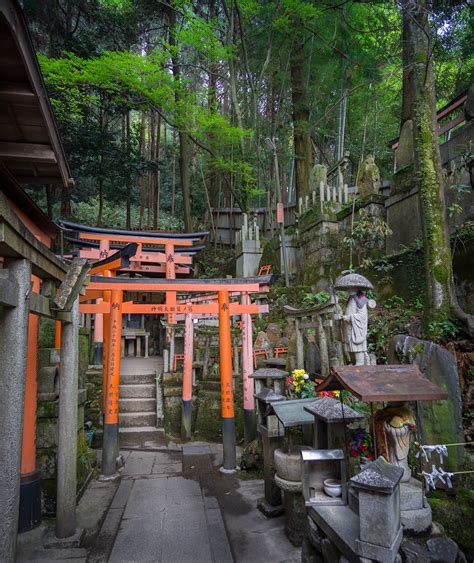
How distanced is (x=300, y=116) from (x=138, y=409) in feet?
48.2

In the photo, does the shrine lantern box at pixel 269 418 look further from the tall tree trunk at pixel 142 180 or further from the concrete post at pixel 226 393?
the tall tree trunk at pixel 142 180

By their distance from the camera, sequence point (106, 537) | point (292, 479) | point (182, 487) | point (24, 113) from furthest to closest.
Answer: point (182, 487)
point (106, 537)
point (292, 479)
point (24, 113)

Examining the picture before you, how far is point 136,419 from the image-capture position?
34.5 ft

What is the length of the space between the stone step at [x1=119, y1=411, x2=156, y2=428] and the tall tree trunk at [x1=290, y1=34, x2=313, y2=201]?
11939mm

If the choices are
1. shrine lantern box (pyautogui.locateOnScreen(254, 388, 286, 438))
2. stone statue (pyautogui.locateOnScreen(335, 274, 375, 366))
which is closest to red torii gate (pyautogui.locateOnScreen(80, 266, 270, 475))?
shrine lantern box (pyautogui.locateOnScreen(254, 388, 286, 438))

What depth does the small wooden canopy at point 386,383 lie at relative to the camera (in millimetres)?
3271

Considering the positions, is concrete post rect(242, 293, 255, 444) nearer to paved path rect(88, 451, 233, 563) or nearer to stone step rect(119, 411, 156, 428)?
paved path rect(88, 451, 233, 563)

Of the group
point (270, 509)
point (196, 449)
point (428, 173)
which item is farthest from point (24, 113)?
point (196, 449)

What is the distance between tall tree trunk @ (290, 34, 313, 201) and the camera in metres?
17.4

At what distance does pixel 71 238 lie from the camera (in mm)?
13648

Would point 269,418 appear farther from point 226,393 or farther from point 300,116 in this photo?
point 300,116

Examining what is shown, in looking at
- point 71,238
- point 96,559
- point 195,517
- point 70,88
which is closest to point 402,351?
point 195,517

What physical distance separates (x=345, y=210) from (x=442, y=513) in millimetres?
10665

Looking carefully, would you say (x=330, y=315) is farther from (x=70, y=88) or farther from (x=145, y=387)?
(x=70, y=88)
